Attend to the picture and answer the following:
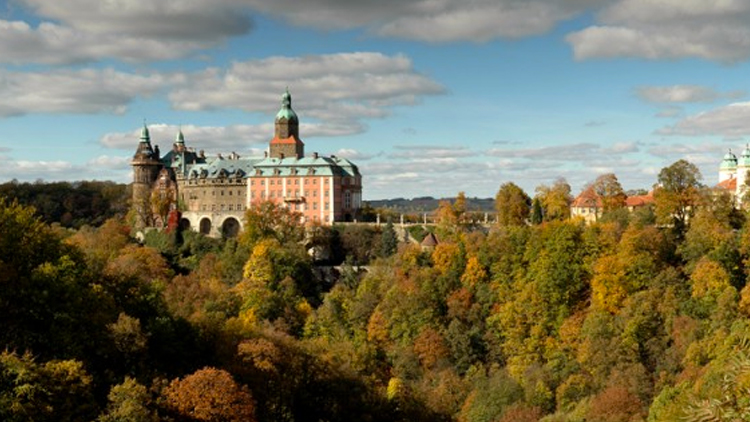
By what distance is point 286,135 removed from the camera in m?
89.2

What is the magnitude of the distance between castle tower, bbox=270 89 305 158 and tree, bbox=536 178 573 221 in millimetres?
26691

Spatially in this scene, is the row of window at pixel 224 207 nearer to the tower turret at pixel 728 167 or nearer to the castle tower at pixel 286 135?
the castle tower at pixel 286 135

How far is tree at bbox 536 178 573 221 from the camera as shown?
231 ft

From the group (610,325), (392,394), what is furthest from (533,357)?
(392,394)

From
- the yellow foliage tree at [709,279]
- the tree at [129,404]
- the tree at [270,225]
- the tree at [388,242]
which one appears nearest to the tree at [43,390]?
the tree at [129,404]

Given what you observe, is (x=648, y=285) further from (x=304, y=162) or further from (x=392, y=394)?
(x=304, y=162)

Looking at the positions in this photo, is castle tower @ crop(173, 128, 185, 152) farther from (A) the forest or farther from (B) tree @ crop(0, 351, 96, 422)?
(B) tree @ crop(0, 351, 96, 422)

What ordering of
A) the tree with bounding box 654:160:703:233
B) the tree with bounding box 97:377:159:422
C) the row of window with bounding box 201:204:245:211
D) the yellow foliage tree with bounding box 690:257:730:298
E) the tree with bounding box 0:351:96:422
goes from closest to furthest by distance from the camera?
the tree with bounding box 0:351:96:422
the tree with bounding box 97:377:159:422
the yellow foliage tree with bounding box 690:257:730:298
the tree with bounding box 654:160:703:233
the row of window with bounding box 201:204:245:211

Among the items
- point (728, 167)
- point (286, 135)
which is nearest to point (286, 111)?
point (286, 135)

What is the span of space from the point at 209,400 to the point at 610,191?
47006mm

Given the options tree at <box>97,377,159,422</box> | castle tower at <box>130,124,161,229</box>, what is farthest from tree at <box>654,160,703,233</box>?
castle tower at <box>130,124,161,229</box>

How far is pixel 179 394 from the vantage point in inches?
1061

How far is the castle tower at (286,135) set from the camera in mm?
88438

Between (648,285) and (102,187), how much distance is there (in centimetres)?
7013
